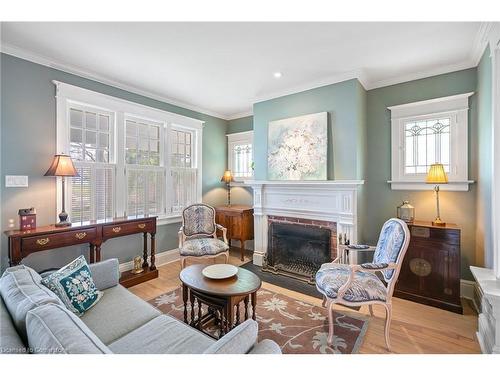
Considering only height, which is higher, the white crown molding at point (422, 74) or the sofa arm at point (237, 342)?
the white crown molding at point (422, 74)

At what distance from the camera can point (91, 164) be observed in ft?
10.3

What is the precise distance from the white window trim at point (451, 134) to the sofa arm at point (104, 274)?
11.1 ft

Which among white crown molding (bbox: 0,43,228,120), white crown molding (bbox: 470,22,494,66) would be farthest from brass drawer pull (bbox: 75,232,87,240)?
white crown molding (bbox: 470,22,494,66)

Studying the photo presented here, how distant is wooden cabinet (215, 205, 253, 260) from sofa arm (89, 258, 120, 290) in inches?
86.0

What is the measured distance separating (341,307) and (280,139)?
2.36m

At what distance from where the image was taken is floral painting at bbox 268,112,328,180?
3227mm

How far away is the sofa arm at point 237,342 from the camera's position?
3.07 ft

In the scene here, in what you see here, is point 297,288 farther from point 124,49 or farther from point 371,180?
point 124,49

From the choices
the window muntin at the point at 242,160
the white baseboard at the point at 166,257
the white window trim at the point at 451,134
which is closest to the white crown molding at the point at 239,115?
the window muntin at the point at 242,160

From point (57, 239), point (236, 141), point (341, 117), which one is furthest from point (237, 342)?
point (236, 141)

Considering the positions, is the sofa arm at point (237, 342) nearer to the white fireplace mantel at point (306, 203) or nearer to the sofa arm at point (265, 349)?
the sofa arm at point (265, 349)

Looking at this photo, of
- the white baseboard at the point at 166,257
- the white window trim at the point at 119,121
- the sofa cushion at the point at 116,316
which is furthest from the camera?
the white baseboard at the point at 166,257

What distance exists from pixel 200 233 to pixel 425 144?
334 cm
